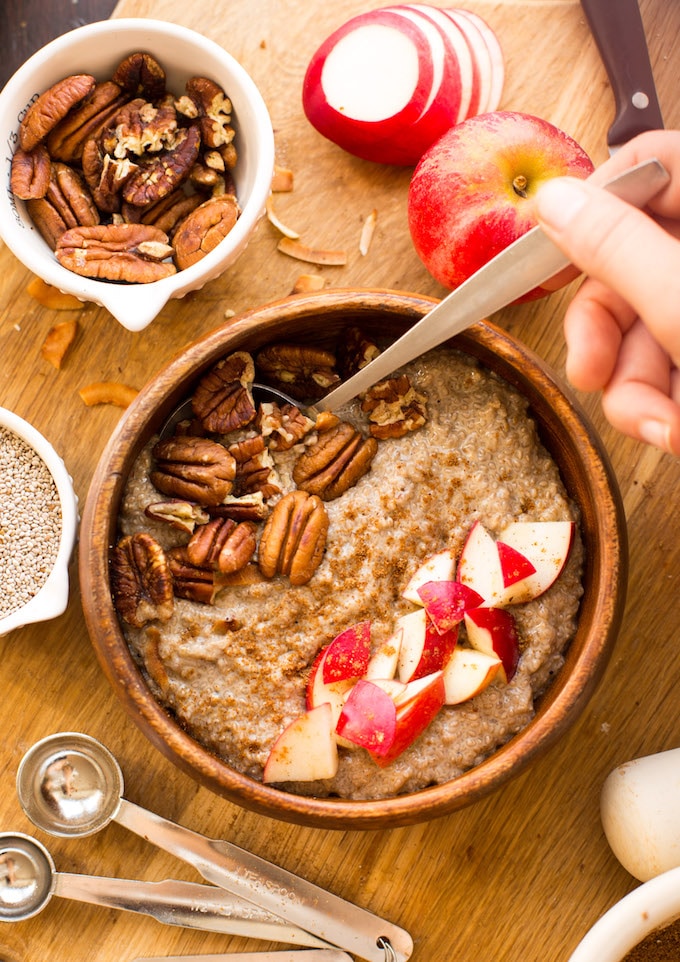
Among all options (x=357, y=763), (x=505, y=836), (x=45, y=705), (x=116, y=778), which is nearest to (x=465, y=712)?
(x=357, y=763)

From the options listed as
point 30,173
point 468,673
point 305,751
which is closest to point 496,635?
point 468,673

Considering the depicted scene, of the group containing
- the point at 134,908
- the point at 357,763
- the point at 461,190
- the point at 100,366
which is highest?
the point at 461,190

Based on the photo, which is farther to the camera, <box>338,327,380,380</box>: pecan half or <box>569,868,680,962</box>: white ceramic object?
<box>338,327,380,380</box>: pecan half

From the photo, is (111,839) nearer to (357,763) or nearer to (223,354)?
(357,763)

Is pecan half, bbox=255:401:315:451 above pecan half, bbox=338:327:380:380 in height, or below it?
below

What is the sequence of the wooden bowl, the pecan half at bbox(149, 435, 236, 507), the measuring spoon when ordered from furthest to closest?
the measuring spoon, the pecan half at bbox(149, 435, 236, 507), the wooden bowl

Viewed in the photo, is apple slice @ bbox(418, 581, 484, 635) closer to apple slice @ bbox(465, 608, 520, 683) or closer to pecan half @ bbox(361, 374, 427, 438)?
apple slice @ bbox(465, 608, 520, 683)

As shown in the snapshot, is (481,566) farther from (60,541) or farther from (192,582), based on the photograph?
(60,541)

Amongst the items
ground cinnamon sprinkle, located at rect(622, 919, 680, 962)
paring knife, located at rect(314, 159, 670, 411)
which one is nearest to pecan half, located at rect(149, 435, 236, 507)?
paring knife, located at rect(314, 159, 670, 411)
